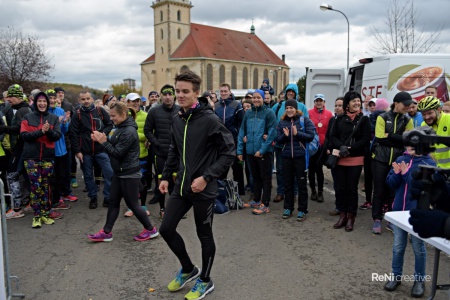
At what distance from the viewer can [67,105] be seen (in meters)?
8.24

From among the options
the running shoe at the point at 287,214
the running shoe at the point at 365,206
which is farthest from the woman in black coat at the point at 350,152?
the running shoe at the point at 365,206

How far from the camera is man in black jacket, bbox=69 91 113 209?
21.9ft

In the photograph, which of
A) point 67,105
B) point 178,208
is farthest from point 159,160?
point 67,105

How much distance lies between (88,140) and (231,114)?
280 centimetres

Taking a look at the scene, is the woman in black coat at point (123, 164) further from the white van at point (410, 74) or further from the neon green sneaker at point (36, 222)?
the white van at point (410, 74)

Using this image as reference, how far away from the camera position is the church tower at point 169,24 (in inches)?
2618

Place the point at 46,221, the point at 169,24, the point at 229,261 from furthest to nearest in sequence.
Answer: the point at 169,24 → the point at 46,221 → the point at 229,261

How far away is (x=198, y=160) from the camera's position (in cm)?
345

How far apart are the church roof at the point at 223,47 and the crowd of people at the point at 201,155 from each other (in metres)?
59.2

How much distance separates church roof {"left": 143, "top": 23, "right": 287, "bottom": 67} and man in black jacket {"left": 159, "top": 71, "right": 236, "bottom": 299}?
6237 cm

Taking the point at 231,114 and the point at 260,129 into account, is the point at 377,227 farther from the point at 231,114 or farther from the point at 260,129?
the point at 231,114

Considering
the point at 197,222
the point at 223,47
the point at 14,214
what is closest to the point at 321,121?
the point at 197,222

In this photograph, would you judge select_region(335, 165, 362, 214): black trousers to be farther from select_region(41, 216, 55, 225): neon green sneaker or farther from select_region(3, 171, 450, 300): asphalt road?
select_region(41, 216, 55, 225): neon green sneaker

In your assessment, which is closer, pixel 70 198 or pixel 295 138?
pixel 295 138
